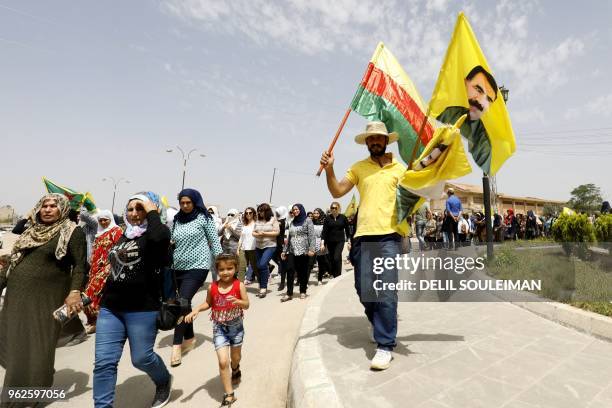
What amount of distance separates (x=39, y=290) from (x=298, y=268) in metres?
4.46

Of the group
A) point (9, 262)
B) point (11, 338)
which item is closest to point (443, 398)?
point (11, 338)

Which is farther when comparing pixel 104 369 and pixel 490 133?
pixel 490 133

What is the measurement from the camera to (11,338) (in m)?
3.00

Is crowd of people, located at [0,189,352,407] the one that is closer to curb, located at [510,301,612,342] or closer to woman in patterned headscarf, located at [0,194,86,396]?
woman in patterned headscarf, located at [0,194,86,396]

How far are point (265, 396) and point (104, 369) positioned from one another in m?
1.31

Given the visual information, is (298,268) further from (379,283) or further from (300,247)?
(379,283)

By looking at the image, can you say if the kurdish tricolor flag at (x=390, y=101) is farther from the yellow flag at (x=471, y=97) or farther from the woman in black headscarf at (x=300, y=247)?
the woman in black headscarf at (x=300, y=247)

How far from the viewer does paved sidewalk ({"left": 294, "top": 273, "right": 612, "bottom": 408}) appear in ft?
8.14

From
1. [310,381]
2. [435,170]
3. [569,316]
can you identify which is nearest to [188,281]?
[310,381]

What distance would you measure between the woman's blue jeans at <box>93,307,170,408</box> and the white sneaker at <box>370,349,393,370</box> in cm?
181

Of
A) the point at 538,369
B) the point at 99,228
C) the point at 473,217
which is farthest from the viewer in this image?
the point at 473,217

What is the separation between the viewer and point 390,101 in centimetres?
417

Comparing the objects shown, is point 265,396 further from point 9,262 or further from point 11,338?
point 9,262

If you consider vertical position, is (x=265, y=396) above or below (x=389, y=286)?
below
